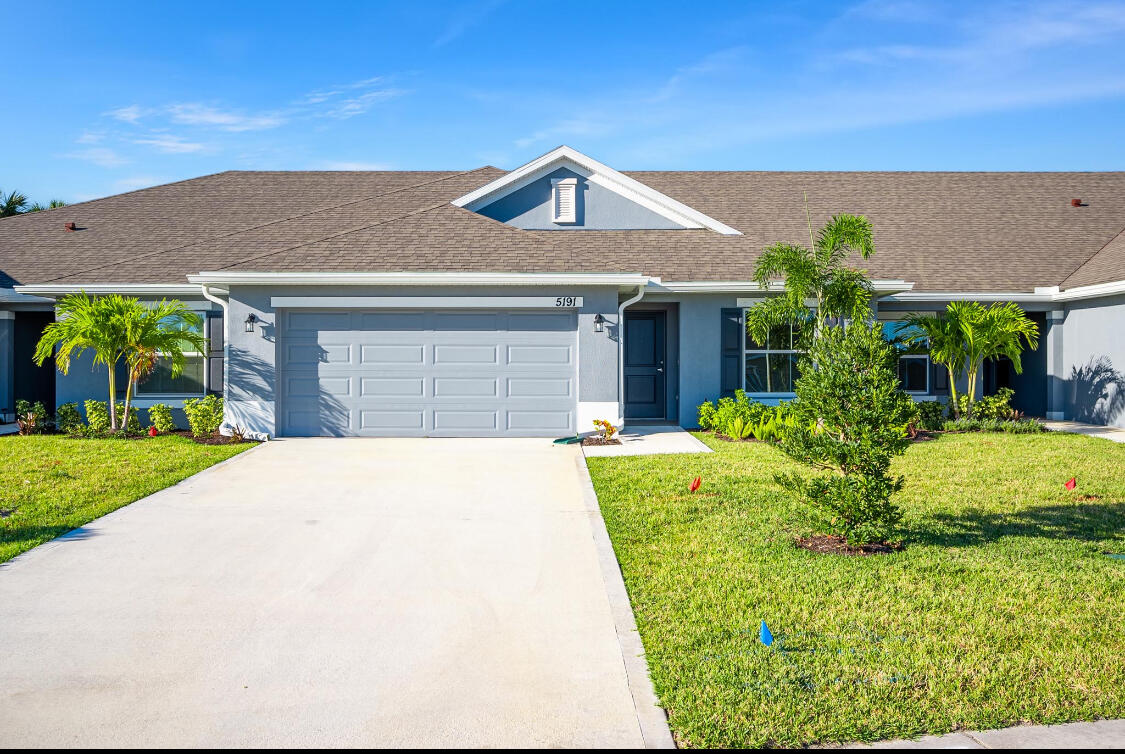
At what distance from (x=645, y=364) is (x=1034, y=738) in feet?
44.8

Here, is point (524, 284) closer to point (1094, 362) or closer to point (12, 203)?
point (1094, 362)

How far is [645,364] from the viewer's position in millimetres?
17172

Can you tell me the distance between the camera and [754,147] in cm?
2872

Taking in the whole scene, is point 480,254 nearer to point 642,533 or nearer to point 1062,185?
point 642,533

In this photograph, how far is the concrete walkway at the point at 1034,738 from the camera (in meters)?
3.61

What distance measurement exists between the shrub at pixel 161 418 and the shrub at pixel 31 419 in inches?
85.1

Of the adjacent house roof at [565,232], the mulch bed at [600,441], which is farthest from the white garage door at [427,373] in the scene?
the adjacent house roof at [565,232]

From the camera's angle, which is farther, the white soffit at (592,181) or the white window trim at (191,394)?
the white soffit at (592,181)

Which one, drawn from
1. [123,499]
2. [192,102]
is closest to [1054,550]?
[123,499]

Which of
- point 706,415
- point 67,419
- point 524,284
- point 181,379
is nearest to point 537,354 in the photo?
point 524,284

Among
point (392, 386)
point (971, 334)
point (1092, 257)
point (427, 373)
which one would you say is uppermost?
point (1092, 257)

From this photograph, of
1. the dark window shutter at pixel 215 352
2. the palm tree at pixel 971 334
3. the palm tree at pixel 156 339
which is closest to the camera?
the palm tree at pixel 156 339

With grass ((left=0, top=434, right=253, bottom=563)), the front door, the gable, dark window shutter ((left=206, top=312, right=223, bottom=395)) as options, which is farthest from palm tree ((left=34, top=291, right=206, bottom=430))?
the front door

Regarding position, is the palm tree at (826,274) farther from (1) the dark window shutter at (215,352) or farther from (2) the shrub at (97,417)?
(2) the shrub at (97,417)
